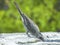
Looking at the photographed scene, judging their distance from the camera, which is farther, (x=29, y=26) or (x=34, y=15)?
(x=34, y=15)

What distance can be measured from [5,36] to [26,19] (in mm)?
516

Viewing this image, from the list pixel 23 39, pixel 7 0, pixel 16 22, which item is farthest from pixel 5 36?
pixel 7 0

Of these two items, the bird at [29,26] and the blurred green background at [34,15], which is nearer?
the bird at [29,26]

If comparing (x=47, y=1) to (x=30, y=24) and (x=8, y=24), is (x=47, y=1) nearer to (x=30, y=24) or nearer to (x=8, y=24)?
(x=8, y=24)

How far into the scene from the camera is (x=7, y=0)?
197 inches

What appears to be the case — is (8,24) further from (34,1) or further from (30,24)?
(30,24)

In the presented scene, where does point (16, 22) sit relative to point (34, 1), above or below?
below

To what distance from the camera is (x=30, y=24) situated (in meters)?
2.84

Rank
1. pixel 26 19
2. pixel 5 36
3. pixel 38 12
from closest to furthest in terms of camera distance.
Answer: pixel 26 19 < pixel 5 36 < pixel 38 12

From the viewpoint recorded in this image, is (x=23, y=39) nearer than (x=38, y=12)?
A: Yes

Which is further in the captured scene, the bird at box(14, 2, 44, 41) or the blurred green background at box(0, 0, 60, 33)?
the blurred green background at box(0, 0, 60, 33)

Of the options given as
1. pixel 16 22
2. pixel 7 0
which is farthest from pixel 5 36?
pixel 7 0

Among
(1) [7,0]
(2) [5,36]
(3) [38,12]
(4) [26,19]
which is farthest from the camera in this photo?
(1) [7,0]

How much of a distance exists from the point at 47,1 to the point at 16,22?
0.56m
